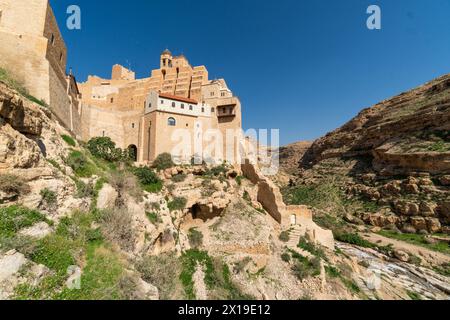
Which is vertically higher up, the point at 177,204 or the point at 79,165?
the point at 79,165

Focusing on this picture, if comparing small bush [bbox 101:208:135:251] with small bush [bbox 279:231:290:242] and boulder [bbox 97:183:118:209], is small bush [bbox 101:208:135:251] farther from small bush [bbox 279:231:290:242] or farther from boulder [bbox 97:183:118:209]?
small bush [bbox 279:231:290:242]

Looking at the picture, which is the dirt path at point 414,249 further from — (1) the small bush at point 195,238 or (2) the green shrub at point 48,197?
(2) the green shrub at point 48,197

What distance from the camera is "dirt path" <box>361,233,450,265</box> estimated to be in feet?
63.2

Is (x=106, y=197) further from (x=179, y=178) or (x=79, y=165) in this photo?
(x=179, y=178)

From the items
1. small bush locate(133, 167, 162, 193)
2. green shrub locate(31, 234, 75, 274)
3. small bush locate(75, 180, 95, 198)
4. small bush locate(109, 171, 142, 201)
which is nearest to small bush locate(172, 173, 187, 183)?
small bush locate(133, 167, 162, 193)

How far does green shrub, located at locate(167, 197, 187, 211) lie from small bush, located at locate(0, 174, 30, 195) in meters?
8.50

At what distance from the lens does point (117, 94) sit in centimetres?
2762

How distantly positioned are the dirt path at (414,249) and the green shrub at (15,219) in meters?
27.4

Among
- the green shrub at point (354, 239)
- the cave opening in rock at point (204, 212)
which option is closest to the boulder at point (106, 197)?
the cave opening in rock at point (204, 212)

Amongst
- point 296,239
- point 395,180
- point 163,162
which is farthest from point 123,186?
point 395,180

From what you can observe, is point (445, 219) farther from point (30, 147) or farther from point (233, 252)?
point (30, 147)

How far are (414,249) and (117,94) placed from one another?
118ft
